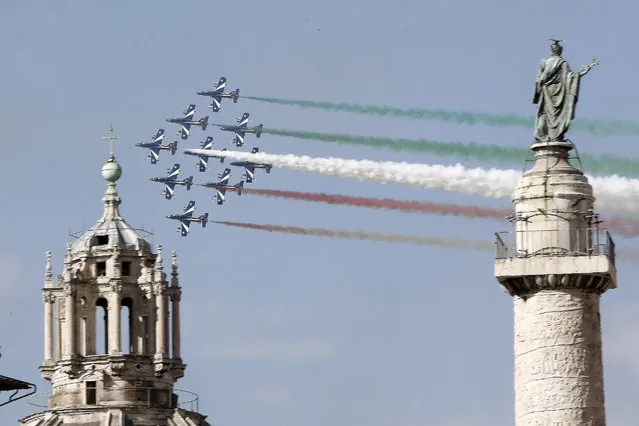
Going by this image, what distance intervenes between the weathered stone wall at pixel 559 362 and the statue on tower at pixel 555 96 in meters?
7.92

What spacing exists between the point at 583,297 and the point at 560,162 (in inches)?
253

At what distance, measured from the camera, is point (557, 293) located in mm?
152125

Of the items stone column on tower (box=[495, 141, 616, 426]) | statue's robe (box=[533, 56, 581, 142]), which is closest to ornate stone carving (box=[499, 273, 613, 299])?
stone column on tower (box=[495, 141, 616, 426])

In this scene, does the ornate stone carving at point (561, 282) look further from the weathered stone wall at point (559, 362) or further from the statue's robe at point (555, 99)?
the statue's robe at point (555, 99)

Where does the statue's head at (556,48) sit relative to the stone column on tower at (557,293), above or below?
above

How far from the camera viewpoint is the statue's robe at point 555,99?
155375 mm

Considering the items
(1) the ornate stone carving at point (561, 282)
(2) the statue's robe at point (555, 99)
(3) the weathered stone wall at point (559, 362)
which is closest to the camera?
(3) the weathered stone wall at point (559, 362)

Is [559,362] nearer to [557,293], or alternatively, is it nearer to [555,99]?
[557,293]

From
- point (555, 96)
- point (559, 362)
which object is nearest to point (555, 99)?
point (555, 96)

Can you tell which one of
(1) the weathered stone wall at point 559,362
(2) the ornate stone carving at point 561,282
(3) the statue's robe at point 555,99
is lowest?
(1) the weathered stone wall at point 559,362

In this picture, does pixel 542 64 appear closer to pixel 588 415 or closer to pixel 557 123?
pixel 557 123

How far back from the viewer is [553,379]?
151 metres

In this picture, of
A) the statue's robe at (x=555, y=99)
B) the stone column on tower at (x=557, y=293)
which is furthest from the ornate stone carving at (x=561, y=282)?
the statue's robe at (x=555, y=99)

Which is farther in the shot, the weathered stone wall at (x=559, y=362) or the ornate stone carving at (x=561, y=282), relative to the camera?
the ornate stone carving at (x=561, y=282)
